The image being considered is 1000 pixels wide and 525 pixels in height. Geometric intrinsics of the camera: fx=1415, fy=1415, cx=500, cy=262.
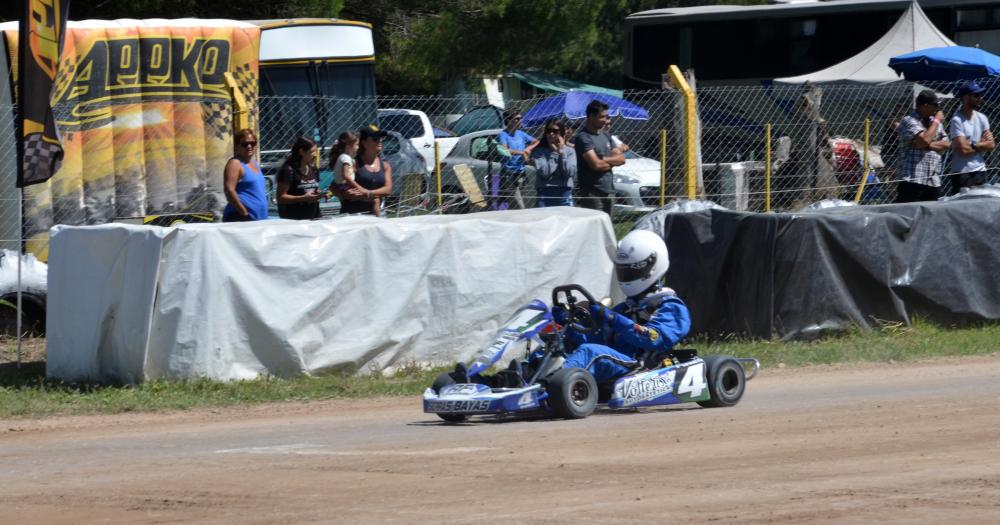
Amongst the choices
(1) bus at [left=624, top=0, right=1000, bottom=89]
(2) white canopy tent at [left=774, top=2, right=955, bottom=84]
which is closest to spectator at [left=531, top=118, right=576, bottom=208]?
(2) white canopy tent at [left=774, top=2, right=955, bottom=84]

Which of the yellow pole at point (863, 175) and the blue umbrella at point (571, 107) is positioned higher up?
the blue umbrella at point (571, 107)

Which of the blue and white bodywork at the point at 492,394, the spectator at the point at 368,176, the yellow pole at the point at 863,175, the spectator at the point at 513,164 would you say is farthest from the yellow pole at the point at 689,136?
the blue and white bodywork at the point at 492,394

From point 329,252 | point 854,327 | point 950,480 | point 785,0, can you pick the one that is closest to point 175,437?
point 329,252

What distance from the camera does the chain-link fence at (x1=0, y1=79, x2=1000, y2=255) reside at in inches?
583

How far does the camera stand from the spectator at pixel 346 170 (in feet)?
43.4

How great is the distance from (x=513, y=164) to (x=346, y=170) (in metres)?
4.33

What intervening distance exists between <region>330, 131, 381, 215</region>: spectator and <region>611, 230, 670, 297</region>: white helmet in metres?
4.54

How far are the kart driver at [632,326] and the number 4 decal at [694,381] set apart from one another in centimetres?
21

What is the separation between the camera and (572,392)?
342 inches

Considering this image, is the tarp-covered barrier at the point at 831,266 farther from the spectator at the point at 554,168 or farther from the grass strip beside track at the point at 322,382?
the spectator at the point at 554,168

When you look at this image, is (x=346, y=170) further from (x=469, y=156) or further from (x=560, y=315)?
(x=469, y=156)

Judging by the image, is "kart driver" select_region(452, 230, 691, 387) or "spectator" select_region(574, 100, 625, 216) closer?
"kart driver" select_region(452, 230, 691, 387)

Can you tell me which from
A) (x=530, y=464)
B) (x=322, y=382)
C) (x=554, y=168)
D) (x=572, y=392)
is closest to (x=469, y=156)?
(x=554, y=168)

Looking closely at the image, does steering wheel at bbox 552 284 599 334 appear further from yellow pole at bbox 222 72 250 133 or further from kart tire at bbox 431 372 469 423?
yellow pole at bbox 222 72 250 133
